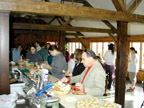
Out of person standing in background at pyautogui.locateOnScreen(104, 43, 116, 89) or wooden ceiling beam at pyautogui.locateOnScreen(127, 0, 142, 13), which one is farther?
person standing in background at pyautogui.locateOnScreen(104, 43, 116, 89)

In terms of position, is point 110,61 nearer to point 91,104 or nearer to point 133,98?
point 133,98

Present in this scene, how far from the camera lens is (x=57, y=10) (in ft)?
9.71

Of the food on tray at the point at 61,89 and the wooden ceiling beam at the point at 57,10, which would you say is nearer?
the food on tray at the point at 61,89

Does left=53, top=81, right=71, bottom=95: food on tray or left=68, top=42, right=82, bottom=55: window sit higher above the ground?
left=68, top=42, right=82, bottom=55: window

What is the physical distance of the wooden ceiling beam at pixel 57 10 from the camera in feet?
8.35

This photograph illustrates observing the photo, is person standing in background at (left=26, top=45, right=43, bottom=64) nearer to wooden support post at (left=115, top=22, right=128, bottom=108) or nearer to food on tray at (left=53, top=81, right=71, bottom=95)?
wooden support post at (left=115, top=22, right=128, bottom=108)

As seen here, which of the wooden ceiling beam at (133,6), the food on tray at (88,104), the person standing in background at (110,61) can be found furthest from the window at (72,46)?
the food on tray at (88,104)

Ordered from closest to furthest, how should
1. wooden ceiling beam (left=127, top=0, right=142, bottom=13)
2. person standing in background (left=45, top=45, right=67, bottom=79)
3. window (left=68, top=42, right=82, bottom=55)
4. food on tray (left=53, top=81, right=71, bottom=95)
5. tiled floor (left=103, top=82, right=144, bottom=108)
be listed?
food on tray (left=53, top=81, right=71, bottom=95)
person standing in background (left=45, top=45, right=67, bottom=79)
wooden ceiling beam (left=127, top=0, right=142, bottom=13)
tiled floor (left=103, top=82, right=144, bottom=108)
window (left=68, top=42, right=82, bottom=55)

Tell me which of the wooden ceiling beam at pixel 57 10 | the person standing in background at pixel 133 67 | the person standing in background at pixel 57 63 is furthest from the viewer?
the person standing in background at pixel 133 67

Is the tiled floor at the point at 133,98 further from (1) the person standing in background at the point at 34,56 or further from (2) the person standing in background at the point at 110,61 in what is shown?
(1) the person standing in background at the point at 34,56

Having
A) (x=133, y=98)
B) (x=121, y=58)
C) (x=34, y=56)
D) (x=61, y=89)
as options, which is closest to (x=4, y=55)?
(x=61, y=89)

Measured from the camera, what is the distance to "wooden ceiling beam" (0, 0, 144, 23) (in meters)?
2.54

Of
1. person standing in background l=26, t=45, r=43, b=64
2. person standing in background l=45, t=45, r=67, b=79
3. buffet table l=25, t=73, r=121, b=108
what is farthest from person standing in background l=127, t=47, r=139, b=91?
buffet table l=25, t=73, r=121, b=108

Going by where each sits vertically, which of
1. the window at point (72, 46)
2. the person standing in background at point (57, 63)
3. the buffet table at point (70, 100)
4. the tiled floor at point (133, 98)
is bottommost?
the tiled floor at point (133, 98)
